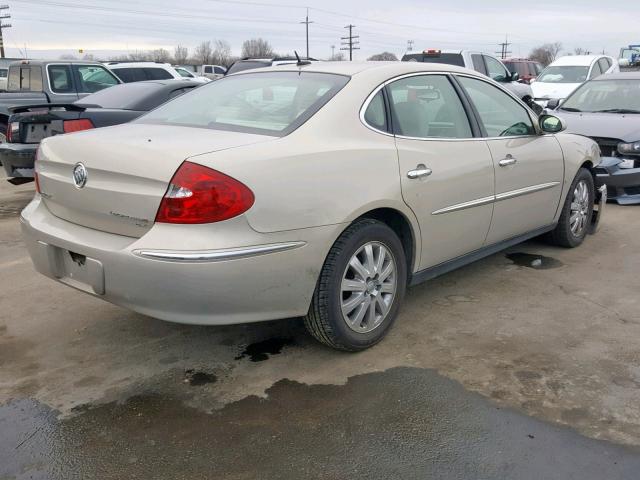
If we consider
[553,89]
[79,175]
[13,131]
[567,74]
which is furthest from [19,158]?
[567,74]

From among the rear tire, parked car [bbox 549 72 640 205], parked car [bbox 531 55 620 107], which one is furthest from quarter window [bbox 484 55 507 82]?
the rear tire

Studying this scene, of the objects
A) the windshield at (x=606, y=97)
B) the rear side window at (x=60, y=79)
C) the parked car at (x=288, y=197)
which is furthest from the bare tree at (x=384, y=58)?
the rear side window at (x=60, y=79)

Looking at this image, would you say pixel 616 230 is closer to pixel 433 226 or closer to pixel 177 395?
pixel 433 226

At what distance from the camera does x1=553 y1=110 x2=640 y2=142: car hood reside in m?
7.07

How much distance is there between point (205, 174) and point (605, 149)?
5855 millimetres

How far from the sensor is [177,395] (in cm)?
305

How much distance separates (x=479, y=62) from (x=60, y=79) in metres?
8.66

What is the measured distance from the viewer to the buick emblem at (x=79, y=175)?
3102 mm

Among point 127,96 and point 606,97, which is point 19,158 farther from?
point 606,97

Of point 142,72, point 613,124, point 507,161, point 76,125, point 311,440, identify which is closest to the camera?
point 311,440

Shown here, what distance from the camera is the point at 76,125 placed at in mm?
6430

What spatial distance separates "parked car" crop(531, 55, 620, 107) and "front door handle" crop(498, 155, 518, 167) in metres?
10.9

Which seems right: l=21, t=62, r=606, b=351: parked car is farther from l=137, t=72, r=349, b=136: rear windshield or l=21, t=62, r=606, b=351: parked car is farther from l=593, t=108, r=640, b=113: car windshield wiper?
l=593, t=108, r=640, b=113: car windshield wiper

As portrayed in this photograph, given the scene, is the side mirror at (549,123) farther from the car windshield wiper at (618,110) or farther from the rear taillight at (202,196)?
the car windshield wiper at (618,110)
